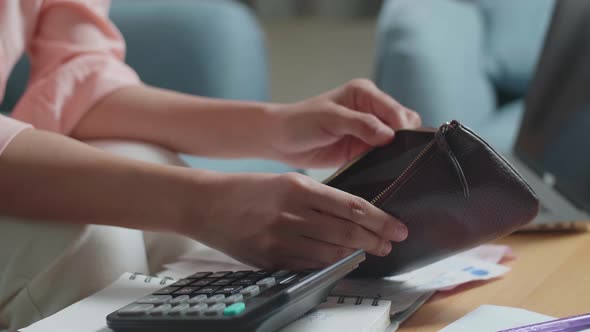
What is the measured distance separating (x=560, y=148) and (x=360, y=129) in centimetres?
33

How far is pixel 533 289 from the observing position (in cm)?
55

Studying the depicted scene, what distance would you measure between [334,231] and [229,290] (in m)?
0.08

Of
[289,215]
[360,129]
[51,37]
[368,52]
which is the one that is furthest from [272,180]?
[368,52]

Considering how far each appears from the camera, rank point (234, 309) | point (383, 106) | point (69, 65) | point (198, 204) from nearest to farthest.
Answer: point (234, 309)
point (198, 204)
point (383, 106)
point (69, 65)

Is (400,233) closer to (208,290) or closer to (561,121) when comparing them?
(208,290)

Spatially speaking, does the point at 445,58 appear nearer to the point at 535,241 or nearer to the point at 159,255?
the point at 535,241

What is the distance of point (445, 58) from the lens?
4.72 ft

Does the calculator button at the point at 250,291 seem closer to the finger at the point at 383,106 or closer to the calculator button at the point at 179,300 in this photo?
the calculator button at the point at 179,300

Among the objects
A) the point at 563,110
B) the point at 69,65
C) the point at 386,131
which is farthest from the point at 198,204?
the point at 563,110

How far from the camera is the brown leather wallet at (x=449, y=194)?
1.60 ft

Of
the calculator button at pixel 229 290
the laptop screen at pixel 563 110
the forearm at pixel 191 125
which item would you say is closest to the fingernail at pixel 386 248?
the calculator button at pixel 229 290

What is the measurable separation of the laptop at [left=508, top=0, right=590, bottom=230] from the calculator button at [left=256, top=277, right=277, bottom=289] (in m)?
0.36

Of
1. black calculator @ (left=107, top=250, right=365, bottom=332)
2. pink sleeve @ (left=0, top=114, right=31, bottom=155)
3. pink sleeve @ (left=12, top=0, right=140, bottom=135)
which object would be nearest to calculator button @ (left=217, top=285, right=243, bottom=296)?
black calculator @ (left=107, top=250, right=365, bottom=332)

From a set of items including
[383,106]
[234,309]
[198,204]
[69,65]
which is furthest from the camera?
[69,65]
